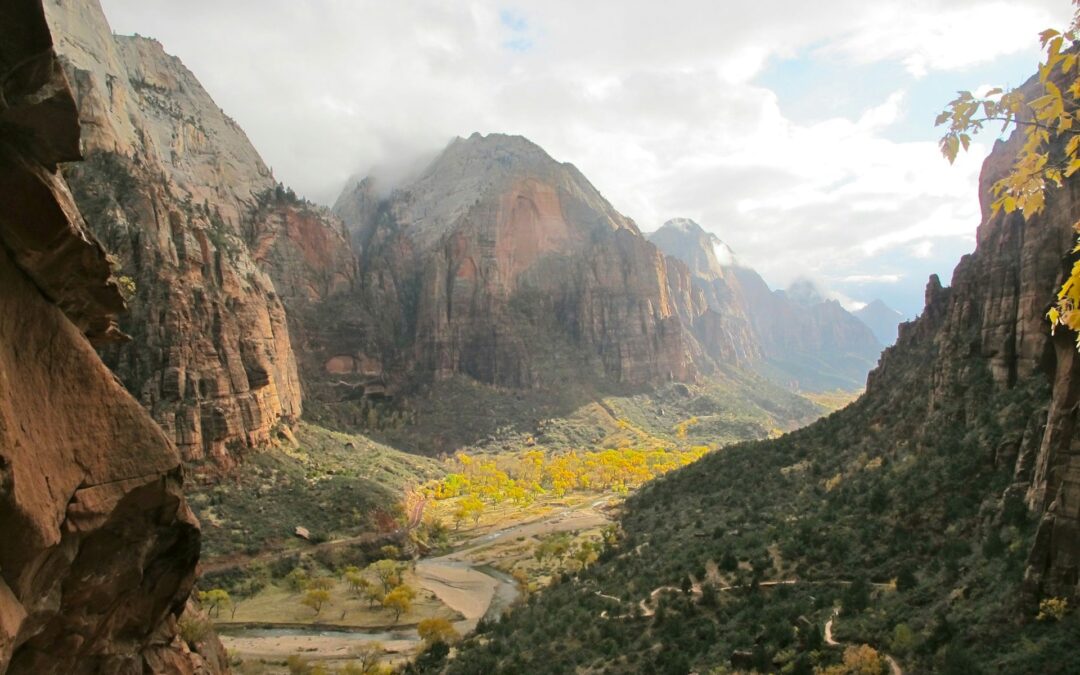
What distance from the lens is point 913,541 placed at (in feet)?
101

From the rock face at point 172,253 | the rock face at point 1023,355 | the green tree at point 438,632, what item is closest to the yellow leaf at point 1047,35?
the rock face at point 1023,355

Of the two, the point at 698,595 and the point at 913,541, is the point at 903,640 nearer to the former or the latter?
the point at 913,541

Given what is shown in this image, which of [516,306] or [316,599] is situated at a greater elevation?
[516,306]

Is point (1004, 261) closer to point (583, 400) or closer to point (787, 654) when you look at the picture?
point (787, 654)

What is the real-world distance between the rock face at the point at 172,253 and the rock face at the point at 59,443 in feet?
194

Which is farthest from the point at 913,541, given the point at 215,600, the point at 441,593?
the point at 215,600

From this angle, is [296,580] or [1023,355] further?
[296,580]

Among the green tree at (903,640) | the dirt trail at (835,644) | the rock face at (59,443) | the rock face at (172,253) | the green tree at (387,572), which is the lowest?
the green tree at (387,572)

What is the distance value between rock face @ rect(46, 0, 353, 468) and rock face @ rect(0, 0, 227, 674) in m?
59.1

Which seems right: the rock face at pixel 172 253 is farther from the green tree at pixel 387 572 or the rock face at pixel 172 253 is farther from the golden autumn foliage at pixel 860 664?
the golden autumn foliage at pixel 860 664

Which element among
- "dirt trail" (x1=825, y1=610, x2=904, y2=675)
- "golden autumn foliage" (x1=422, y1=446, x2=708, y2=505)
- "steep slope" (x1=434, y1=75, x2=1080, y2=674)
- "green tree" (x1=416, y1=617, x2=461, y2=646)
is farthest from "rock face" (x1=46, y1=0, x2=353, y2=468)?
"dirt trail" (x1=825, y1=610, x2=904, y2=675)

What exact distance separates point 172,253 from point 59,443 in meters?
70.8

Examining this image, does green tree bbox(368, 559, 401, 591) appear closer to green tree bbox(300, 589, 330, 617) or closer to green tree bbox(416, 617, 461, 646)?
green tree bbox(300, 589, 330, 617)

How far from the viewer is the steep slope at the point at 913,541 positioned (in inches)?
792
